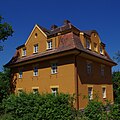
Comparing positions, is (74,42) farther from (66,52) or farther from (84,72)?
(84,72)

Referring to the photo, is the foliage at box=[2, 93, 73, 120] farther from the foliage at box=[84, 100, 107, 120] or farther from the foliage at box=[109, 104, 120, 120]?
the foliage at box=[109, 104, 120, 120]

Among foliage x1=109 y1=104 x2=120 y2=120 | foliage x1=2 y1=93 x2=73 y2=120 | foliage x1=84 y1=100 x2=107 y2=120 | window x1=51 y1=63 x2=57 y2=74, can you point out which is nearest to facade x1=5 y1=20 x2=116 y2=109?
window x1=51 y1=63 x2=57 y2=74

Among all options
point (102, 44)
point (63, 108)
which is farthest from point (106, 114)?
point (102, 44)

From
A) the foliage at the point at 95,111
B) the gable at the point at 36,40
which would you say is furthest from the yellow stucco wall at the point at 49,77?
the foliage at the point at 95,111

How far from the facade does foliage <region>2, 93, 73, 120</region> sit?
7738mm

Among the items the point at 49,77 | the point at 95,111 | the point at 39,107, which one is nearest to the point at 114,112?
the point at 95,111

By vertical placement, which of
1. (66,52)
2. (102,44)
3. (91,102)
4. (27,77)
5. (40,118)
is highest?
(102,44)

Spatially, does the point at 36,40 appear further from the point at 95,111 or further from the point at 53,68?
the point at 95,111

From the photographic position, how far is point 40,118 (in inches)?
489

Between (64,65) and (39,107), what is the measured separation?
34.9ft

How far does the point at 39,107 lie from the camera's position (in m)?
12.6

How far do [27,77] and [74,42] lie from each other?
30.0 feet

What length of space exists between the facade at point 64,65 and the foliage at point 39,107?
7.74 metres

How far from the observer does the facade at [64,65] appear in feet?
73.0
